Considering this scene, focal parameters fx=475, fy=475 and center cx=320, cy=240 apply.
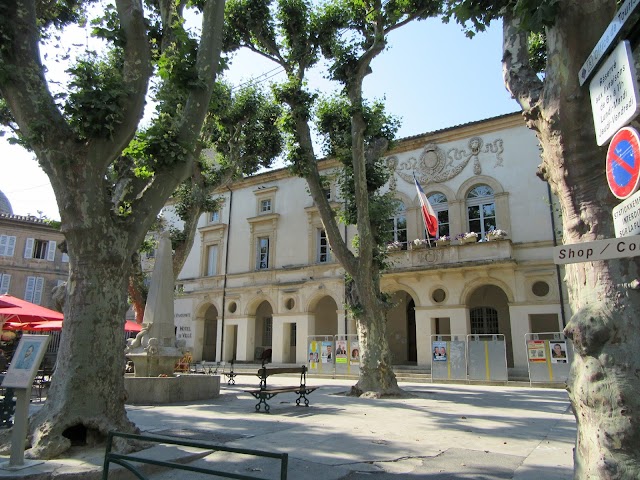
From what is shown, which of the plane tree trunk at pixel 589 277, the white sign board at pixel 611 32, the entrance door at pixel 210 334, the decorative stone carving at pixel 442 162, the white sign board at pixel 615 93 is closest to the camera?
the white sign board at pixel 615 93

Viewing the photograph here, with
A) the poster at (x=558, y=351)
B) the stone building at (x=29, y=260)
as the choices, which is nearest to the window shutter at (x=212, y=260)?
the stone building at (x=29, y=260)

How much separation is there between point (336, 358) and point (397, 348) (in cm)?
516

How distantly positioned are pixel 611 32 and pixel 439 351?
626 inches

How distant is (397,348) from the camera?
23.8 meters

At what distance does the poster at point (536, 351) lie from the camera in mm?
15914

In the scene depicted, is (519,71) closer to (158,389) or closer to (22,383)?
(22,383)

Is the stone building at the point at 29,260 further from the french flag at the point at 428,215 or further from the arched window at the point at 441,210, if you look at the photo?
the french flag at the point at 428,215

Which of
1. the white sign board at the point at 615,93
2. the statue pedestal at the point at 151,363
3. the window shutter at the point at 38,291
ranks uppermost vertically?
the window shutter at the point at 38,291

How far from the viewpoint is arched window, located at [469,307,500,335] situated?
22062 mm

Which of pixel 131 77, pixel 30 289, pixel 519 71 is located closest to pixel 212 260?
pixel 30 289

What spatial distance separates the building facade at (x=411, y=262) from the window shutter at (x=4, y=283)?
14.4 metres

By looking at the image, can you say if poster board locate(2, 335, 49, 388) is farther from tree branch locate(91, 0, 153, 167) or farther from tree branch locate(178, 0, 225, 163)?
tree branch locate(178, 0, 225, 163)

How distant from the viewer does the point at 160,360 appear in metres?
10.9

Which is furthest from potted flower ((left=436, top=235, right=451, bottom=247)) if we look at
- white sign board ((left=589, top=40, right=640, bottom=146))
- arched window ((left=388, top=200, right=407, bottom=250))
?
white sign board ((left=589, top=40, right=640, bottom=146))
